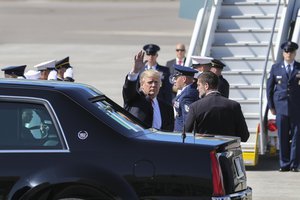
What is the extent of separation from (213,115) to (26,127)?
280cm

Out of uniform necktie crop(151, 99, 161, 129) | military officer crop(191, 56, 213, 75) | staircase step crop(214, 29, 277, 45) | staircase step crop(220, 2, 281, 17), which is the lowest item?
uniform necktie crop(151, 99, 161, 129)

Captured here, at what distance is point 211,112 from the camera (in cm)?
970

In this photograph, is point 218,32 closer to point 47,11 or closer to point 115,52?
point 115,52

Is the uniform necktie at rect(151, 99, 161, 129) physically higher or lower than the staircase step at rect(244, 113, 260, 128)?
higher

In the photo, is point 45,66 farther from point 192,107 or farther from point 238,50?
point 192,107

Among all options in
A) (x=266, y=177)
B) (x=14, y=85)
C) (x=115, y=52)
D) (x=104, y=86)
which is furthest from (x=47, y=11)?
(x=14, y=85)

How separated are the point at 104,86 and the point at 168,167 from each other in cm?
1535

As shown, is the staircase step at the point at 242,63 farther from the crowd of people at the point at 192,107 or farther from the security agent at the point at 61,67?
the crowd of people at the point at 192,107

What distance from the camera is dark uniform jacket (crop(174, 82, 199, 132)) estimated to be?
34.8ft

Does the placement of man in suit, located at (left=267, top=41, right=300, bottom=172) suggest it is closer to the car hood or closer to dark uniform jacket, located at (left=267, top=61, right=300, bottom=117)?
dark uniform jacket, located at (left=267, top=61, right=300, bottom=117)

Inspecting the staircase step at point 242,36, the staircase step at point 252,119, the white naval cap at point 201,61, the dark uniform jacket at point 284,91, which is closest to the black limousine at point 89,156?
the white naval cap at point 201,61

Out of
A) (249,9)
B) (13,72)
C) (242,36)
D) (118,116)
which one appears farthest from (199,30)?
(118,116)

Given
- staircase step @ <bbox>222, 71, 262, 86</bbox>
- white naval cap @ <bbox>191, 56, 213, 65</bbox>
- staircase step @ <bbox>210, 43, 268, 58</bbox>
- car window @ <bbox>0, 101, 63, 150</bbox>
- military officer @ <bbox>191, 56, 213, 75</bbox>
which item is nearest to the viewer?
car window @ <bbox>0, 101, 63, 150</bbox>

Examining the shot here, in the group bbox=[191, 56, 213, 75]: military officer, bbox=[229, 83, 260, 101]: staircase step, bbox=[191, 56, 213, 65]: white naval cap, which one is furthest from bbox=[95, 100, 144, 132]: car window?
bbox=[229, 83, 260, 101]: staircase step
